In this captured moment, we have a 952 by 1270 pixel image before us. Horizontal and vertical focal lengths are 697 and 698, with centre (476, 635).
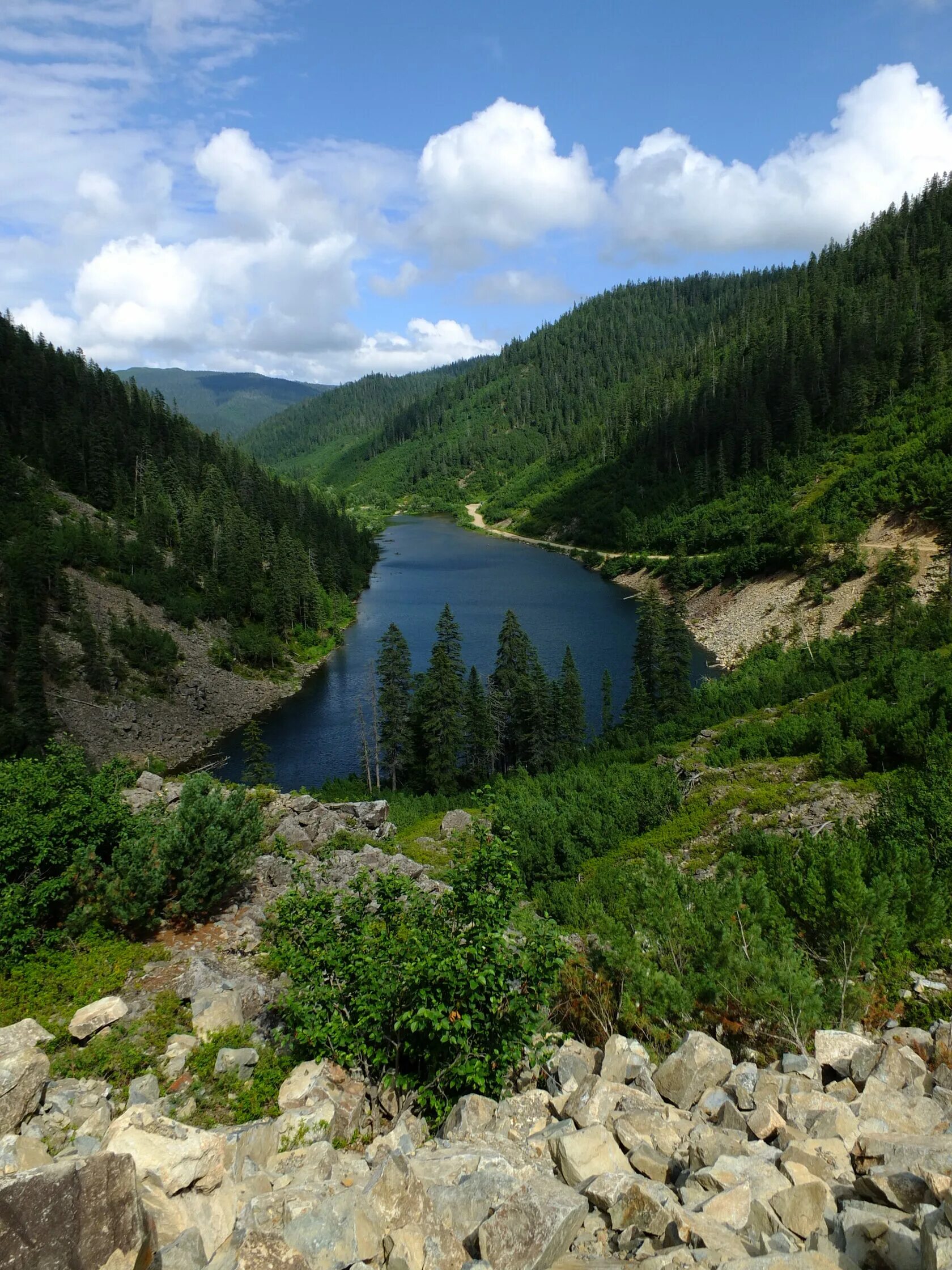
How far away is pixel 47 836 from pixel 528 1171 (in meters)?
12.0

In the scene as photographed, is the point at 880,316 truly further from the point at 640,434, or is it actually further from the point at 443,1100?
the point at 443,1100

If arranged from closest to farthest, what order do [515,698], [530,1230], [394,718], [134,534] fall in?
[530,1230] < [394,718] < [515,698] < [134,534]

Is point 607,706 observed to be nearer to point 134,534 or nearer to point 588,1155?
point 588,1155

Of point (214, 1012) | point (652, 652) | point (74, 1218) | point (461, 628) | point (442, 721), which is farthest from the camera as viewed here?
point (461, 628)

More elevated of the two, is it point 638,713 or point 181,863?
point 181,863

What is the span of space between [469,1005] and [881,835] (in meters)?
14.8

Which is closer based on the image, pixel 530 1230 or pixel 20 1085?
pixel 530 1230

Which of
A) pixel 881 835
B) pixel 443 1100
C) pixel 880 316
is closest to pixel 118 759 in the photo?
pixel 443 1100

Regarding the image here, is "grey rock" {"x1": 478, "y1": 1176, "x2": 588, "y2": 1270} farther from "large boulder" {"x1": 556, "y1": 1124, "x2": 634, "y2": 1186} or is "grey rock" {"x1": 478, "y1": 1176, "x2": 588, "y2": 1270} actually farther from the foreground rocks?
"large boulder" {"x1": 556, "y1": 1124, "x2": 634, "y2": 1186}

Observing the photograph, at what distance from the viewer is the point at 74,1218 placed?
554 cm

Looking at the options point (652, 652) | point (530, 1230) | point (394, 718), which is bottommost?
point (394, 718)

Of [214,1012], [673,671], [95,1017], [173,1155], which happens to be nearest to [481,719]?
[673,671]

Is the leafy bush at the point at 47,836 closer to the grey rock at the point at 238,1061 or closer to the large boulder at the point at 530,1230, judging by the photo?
the grey rock at the point at 238,1061

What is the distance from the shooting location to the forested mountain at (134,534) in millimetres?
62469
